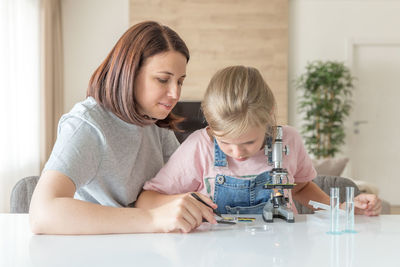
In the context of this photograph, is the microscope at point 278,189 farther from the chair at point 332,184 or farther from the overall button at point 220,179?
the chair at point 332,184

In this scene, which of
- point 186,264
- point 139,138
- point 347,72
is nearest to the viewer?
point 186,264

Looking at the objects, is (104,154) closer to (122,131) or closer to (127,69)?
(122,131)

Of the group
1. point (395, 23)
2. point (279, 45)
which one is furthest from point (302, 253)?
point (395, 23)

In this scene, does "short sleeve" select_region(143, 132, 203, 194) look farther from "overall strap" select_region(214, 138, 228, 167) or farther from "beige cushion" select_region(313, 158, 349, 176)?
"beige cushion" select_region(313, 158, 349, 176)

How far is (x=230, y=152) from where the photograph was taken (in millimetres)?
1364

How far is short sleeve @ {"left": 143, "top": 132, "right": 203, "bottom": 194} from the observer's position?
1408 mm

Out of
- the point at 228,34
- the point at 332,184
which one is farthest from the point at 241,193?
the point at 228,34

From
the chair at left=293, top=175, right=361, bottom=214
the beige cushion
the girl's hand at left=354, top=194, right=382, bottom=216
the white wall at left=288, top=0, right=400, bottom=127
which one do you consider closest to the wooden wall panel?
the white wall at left=288, top=0, right=400, bottom=127

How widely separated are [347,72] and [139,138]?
5.28 meters

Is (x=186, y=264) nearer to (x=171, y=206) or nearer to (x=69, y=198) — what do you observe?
(x=171, y=206)

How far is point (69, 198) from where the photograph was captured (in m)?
1.08

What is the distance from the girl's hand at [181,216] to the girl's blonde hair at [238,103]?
0.27m

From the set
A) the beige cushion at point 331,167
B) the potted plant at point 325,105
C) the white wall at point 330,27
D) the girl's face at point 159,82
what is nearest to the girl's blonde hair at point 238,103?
the girl's face at point 159,82

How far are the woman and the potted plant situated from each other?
471cm
